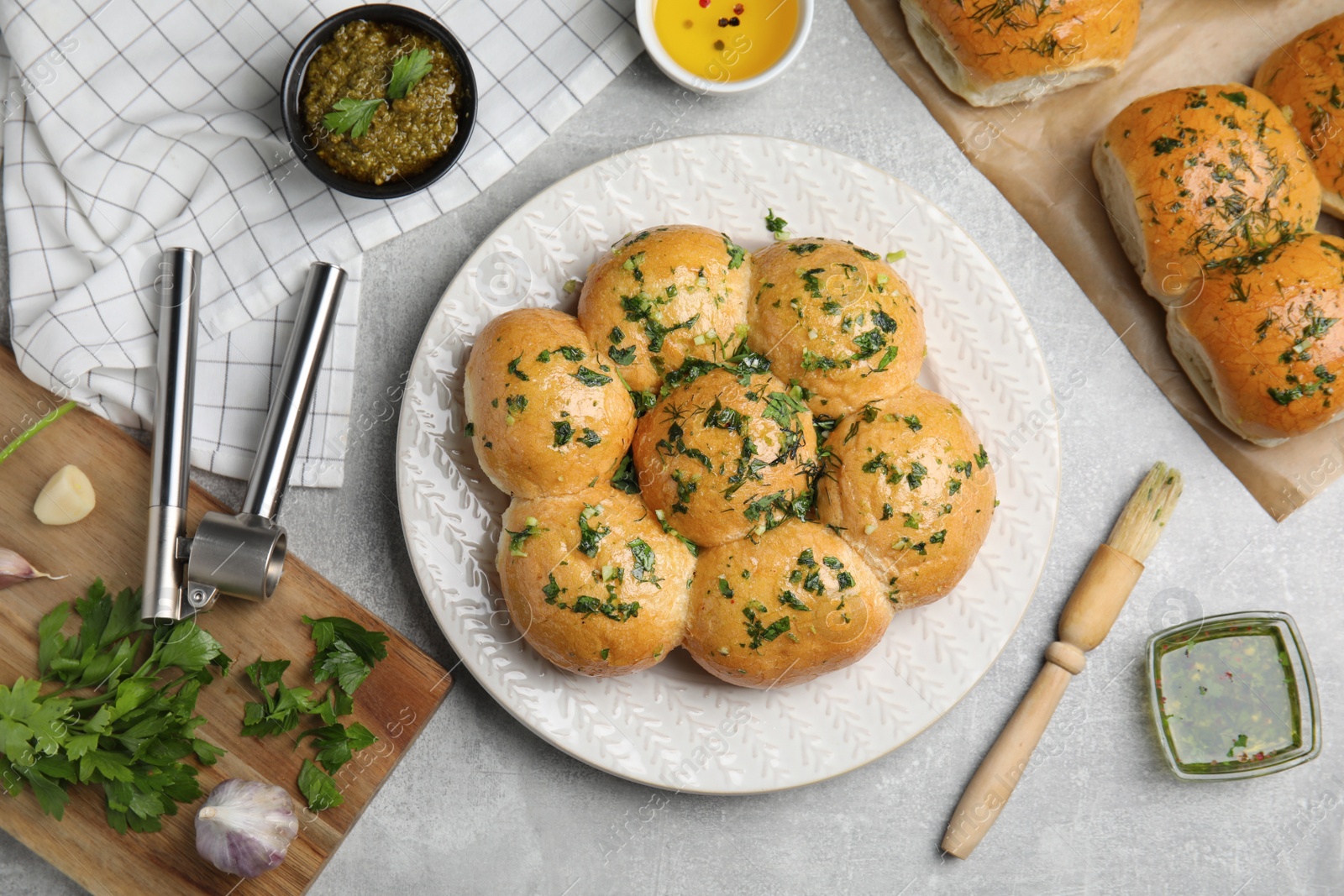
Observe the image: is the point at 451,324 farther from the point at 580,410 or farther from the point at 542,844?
the point at 542,844

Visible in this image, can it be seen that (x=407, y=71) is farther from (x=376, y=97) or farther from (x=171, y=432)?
(x=171, y=432)

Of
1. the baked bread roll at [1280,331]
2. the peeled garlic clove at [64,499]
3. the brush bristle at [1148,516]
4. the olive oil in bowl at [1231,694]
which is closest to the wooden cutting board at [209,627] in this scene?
the peeled garlic clove at [64,499]

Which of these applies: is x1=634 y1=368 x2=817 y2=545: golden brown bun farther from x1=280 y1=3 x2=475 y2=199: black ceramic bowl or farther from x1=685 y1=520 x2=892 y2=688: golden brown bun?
x1=280 y1=3 x2=475 y2=199: black ceramic bowl

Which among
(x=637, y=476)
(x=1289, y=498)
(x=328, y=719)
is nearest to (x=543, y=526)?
(x=637, y=476)

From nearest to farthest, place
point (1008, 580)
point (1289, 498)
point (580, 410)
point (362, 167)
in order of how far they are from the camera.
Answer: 1. point (580, 410)
2. point (362, 167)
3. point (1008, 580)
4. point (1289, 498)

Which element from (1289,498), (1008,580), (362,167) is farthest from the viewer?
(1289,498)

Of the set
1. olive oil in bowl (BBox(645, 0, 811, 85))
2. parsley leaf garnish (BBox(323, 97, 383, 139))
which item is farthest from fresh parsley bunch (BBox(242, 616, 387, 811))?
olive oil in bowl (BBox(645, 0, 811, 85))

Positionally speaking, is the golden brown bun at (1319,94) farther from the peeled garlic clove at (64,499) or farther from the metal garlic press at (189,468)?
Answer: the peeled garlic clove at (64,499)
